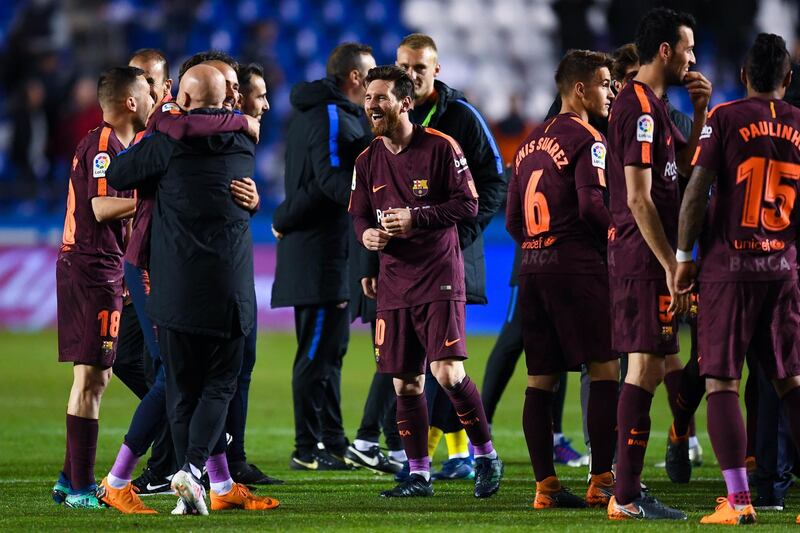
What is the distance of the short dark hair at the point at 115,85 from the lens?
6223 millimetres

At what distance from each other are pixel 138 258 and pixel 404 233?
3.99 feet

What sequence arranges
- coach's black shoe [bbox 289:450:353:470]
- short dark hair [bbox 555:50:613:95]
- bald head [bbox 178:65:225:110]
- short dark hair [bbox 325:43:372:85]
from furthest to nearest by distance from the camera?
short dark hair [bbox 325:43:372:85] < coach's black shoe [bbox 289:450:353:470] < short dark hair [bbox 555:50:613:95] < bald head [bbox 178:65:225:110]

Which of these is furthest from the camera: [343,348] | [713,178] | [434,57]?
[343,348]

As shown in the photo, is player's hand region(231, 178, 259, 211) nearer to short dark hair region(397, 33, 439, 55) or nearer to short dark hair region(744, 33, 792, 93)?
short dark hair region(397, 33, 439, 55)

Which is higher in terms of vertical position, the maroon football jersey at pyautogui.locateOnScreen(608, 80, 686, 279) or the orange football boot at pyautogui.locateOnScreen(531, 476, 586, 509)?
the maroon football jersey at pyautogui.locateOnScreen(608, 80, 686, 279)

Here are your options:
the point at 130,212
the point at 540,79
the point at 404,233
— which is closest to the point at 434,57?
the point at 404,233

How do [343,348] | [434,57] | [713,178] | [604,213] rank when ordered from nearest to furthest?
[713,178] → [604,213] → [434,57] → [343,348]

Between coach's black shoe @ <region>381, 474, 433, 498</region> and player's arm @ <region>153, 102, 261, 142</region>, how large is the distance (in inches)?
73.7

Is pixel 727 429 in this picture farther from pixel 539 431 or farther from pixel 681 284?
pixel 539 431

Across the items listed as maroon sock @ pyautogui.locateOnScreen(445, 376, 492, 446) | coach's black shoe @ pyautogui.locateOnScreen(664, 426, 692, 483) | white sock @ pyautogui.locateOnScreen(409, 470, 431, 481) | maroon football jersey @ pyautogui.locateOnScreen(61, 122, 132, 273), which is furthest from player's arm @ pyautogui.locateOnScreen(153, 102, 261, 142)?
coach's black shoe @ pyautogui.locateOnScreen(664, 426, 692, 483)

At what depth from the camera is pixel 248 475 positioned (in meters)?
6.80

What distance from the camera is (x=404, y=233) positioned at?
5996 mm

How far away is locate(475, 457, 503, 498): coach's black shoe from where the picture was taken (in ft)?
20.3

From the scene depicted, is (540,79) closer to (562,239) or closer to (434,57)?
(434,57)
